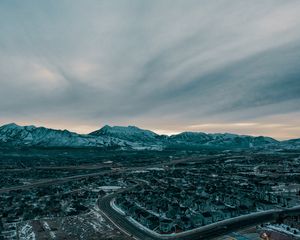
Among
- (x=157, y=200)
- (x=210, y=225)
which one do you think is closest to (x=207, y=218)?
(x=210, y=225)

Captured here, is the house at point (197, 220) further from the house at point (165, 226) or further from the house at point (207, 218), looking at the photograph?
the house at point (165, 226)

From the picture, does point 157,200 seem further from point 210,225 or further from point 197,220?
point 210,225

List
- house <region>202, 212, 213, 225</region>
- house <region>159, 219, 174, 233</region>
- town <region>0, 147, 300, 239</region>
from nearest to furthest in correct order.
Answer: house <region>159, 219, 174, 233</region> → house <region>202, 212, 213, 225</region> → town <region>0, 147, 300, 239</region>

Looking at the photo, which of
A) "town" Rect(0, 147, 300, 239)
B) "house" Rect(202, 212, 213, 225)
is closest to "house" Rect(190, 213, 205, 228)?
"town" Rect(0, 147, 300, 239)

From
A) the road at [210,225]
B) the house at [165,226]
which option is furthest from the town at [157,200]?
the road at [210,225]

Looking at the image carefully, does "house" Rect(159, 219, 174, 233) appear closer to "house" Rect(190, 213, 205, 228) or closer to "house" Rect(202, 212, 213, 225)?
"house" Rect(190, 213, 205, 228)

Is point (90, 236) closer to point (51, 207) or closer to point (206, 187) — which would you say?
point (51, 207)

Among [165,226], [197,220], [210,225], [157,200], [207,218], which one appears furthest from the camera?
[157,200]

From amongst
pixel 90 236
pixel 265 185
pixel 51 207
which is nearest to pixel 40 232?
pixel 90 236
